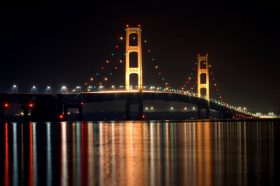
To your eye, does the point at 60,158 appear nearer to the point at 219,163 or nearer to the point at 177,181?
the point at 219,163

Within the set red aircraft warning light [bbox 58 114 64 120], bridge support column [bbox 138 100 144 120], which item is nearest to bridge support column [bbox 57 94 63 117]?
red aircraft warning light [bbox 58 114 64 120]

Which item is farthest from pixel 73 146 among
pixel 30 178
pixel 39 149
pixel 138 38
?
pixel 138 38

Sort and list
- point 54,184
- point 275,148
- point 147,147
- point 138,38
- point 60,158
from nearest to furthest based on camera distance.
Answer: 1. point 54,184
2. point 60,158
3. point 275,148
4. point 147,147
5. point 138,38

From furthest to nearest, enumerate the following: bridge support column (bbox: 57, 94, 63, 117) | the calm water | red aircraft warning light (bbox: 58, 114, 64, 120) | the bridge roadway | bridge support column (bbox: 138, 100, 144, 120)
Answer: red aircraft warning light (bbox: 58, 114, 64, 120) < bridge support column (bbox: 57, 94, 63, 117) < bridge support column (bbox: 138, 100, 144, 120) < the bridge roadway < the calm water

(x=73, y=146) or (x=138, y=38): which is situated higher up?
(x=138, y=38)

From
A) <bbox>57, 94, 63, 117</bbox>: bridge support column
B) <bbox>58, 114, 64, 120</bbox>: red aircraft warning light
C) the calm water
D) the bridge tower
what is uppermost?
the bridge tower

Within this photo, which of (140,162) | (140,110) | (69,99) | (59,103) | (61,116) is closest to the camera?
(140,162)

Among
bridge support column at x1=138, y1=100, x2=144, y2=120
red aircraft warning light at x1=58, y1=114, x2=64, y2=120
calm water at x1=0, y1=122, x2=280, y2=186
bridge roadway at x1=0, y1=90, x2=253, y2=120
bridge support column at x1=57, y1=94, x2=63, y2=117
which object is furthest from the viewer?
red aircraft warning light at x1=58, y1=114, x2=64, y2=120

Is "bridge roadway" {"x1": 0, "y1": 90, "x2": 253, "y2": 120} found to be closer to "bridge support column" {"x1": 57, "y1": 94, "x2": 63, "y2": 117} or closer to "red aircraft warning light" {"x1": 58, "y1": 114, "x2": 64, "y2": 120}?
"bridge support column" {"x1": 57, "y1": 94, "x2": 63, "y2": 117}

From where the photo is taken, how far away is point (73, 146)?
34156mm

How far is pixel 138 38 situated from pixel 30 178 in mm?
60841

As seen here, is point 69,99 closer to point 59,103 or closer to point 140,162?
point 59,103

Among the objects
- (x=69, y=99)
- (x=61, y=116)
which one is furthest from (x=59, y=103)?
(x=61, y=116)

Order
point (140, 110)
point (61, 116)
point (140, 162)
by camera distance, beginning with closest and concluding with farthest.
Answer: point (140, 162)
point (140, 110)
point (61, 116)
